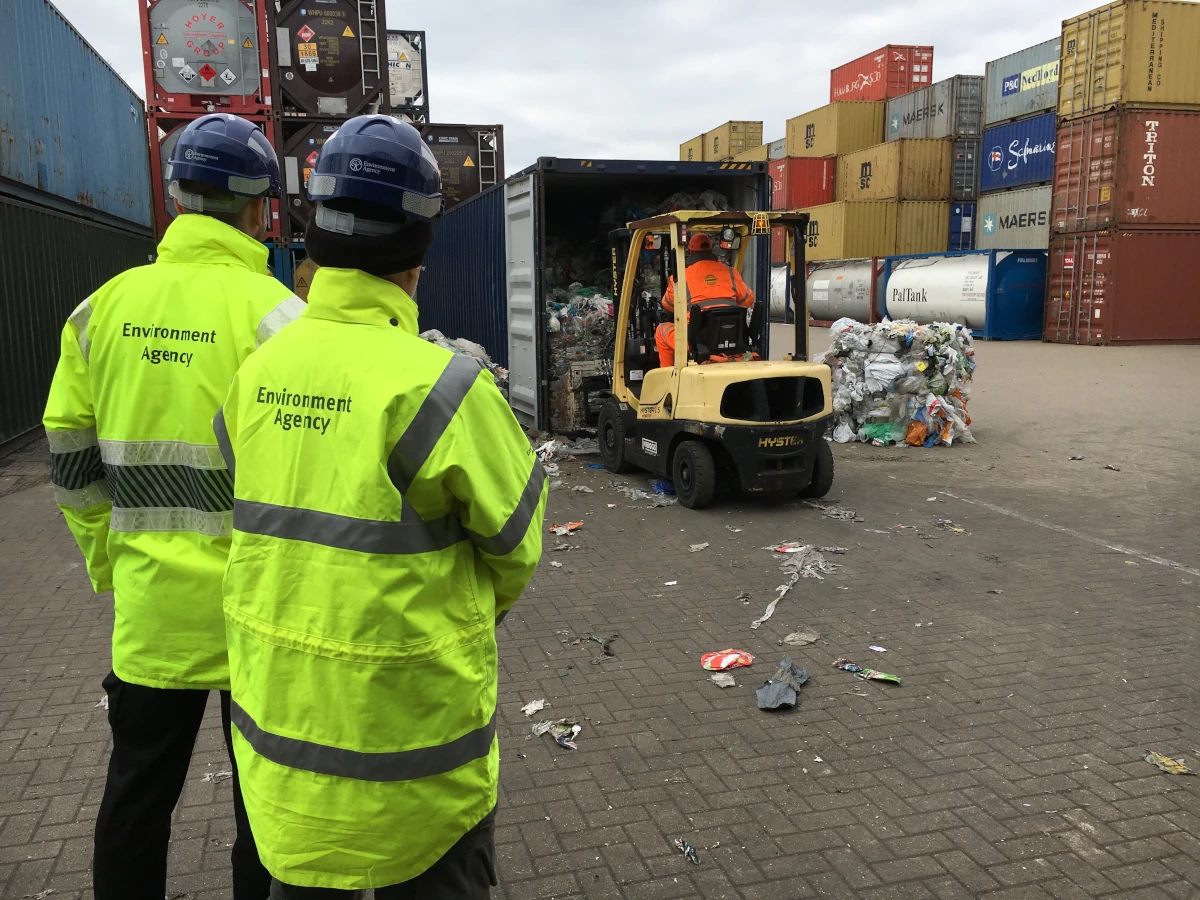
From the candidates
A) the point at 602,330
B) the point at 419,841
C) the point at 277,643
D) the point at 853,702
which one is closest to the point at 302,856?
the point at 419,841

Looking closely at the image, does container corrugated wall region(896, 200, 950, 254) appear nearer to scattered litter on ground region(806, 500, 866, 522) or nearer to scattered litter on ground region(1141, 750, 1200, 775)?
scattered litter on ground region(806, 500, 866, 522)

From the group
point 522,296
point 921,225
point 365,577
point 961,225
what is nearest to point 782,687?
point 365,577

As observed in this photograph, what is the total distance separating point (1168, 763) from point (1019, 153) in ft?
100

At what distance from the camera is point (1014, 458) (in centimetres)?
1013

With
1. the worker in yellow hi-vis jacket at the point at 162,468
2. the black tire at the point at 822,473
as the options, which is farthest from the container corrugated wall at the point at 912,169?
the worker in yellow hi-vis jacket at the point at 162,468

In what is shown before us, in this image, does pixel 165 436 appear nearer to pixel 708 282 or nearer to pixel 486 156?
pixel 708 282

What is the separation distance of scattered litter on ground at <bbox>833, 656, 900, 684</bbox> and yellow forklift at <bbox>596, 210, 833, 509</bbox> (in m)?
2.97

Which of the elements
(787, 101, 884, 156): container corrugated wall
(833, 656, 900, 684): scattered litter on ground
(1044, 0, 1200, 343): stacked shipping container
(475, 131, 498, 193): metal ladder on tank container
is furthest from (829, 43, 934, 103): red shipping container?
(833, 656, 900, 684): scattered litter on ground

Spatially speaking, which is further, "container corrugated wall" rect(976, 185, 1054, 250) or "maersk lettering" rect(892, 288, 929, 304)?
"container corrugated wall" rect(976, 185, 1054, 250)

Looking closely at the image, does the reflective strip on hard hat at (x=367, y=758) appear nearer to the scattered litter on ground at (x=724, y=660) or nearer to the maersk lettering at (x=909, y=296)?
the scattered litter on ground at (x=724, y=660)

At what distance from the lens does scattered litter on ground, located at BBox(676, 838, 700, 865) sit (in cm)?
308

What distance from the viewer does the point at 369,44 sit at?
13.3 metres

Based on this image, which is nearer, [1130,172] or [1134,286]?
[1130,172]

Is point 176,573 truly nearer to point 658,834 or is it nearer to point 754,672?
point 658,834
